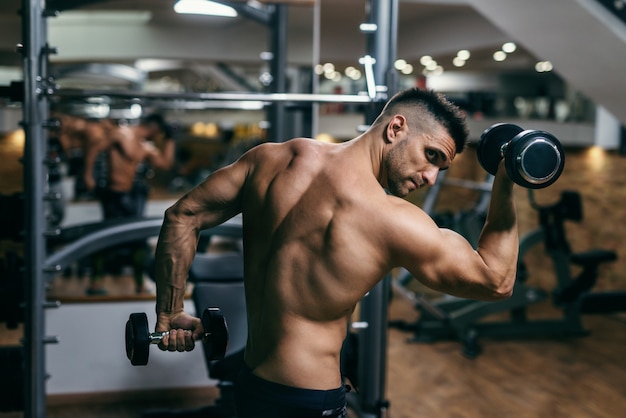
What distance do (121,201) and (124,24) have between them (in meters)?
1.50

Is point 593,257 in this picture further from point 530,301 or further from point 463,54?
point 463,54

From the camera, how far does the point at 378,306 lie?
2.66 meters

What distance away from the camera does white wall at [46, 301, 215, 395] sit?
3.15 metres

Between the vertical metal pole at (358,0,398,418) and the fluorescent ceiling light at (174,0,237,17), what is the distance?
56cm

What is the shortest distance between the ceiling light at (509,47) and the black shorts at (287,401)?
3.97 m

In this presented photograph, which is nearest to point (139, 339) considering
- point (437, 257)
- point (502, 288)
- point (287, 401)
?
point (287, 401)

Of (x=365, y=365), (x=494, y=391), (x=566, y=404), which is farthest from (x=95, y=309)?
(x=566, y=404)

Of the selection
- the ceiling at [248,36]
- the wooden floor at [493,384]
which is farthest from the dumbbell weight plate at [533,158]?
the ceiling at [248,36]

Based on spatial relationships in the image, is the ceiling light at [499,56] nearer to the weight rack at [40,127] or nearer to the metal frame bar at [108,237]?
the weight rack at [40,127]

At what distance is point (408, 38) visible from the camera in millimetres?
5855

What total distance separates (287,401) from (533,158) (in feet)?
2.44

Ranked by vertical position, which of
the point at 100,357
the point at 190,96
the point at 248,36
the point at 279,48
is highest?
the point at 248,36

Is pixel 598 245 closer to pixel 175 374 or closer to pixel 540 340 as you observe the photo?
pixel 540 340

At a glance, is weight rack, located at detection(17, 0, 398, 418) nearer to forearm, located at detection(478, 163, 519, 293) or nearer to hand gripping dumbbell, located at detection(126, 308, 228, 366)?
hand gripping dumbbell, located at detection(126, 308, 228, 366)
